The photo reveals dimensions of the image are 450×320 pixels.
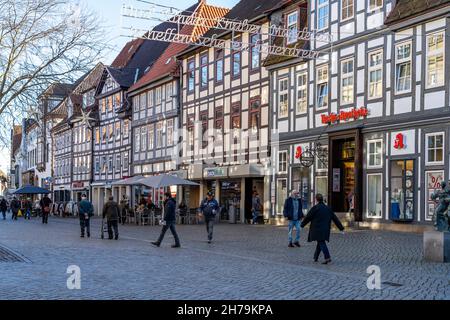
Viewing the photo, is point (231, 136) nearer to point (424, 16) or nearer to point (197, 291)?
point (424, 16)

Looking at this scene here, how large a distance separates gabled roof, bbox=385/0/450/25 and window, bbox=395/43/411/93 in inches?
41.4

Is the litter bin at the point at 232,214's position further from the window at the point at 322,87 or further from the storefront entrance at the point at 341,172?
the window at the point at 322,87

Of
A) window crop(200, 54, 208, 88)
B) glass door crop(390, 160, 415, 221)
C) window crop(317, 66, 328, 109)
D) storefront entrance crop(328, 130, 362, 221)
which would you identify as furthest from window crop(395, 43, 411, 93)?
window crop(200, 54, 208, 88)

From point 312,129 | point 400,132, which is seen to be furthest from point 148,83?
point 400,132

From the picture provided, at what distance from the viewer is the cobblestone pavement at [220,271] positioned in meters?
10.7

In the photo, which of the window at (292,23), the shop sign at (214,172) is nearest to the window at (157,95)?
the shop sign at (214,172)

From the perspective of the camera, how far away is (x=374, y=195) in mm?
27875

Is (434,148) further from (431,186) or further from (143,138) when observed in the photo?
(143,138)

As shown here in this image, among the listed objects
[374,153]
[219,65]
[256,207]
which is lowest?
[256,207]

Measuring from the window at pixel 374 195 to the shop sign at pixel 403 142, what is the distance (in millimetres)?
1409

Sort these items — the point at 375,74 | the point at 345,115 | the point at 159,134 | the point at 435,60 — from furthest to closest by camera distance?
the point at 159,134
the point at 345,115
the point at 375,74
the point at 435,60

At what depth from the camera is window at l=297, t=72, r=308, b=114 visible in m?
32.5

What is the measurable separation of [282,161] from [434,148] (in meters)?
10.5

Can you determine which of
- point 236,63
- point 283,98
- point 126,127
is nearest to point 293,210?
point 283,98
